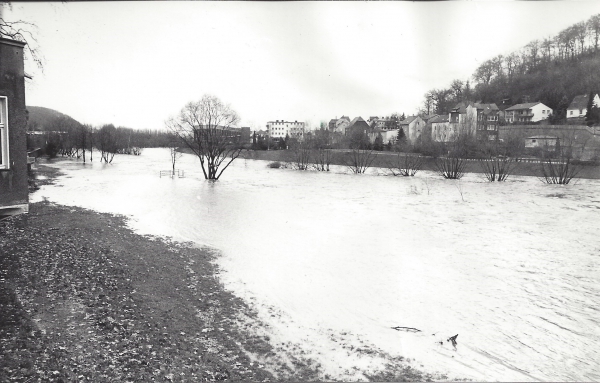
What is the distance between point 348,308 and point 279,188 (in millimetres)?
23011

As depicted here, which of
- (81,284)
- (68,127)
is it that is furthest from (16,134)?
(68,127)

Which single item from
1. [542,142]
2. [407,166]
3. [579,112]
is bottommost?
[407,166]

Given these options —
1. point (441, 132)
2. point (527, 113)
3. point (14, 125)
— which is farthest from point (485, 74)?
point (14, 125)

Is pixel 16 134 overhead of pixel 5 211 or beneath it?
overhead

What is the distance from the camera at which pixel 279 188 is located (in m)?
31.8

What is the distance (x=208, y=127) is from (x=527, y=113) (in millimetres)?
41501

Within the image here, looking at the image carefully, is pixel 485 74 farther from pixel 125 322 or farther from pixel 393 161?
pixel 125 322

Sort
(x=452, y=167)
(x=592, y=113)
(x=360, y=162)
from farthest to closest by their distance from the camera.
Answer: (x=360, y=162), (x=592, y=113), (x=452, y=167)

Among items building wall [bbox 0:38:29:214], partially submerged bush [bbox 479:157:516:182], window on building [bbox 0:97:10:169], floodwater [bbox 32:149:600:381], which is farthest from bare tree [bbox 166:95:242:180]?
window on building [bbox 0:97:10:169]

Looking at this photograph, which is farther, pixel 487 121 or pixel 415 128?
pixel 415 128

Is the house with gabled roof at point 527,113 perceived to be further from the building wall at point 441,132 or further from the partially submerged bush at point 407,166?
the partially submerged bush at point 407,166

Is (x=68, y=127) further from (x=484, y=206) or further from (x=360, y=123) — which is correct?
(x=484, y=206)

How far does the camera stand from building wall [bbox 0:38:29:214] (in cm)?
766

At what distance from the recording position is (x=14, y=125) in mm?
7934
